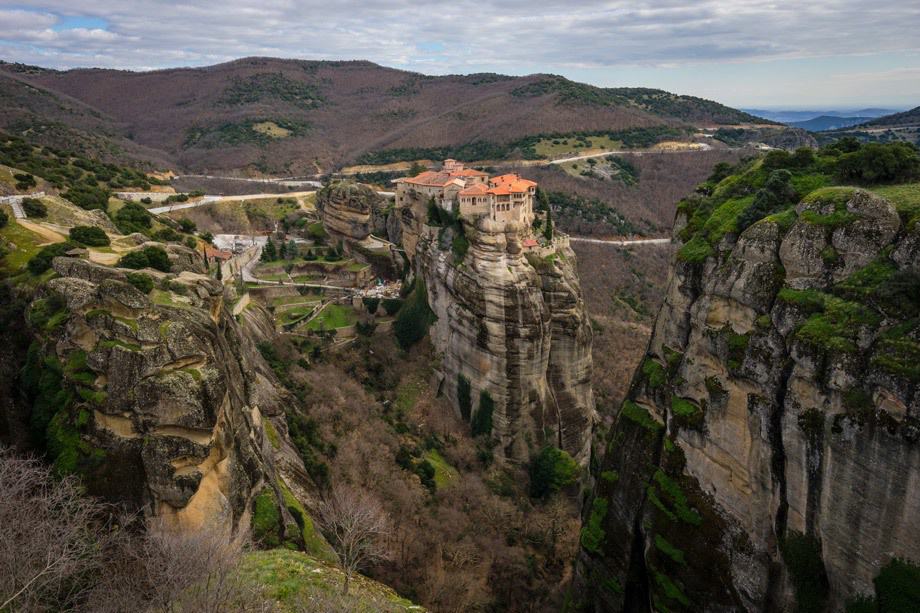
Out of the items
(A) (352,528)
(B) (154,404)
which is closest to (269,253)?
(B) (154,404)

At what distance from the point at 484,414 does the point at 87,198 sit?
2941 cm

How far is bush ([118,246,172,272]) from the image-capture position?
23.1 m

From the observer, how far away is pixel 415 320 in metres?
49.9

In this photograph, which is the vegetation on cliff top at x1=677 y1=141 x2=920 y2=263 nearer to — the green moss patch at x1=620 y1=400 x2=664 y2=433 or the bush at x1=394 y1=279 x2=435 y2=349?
the green moss patch at x1=620 y1=400 x2=664 y2=433

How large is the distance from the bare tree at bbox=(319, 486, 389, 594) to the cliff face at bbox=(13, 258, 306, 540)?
10.6 feet

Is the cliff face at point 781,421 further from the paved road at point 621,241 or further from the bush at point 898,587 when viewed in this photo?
the paved road at point 621,241

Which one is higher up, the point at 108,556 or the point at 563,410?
the point at 108,556

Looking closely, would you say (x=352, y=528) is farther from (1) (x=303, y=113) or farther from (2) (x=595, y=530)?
(1) (x=303, y=113)

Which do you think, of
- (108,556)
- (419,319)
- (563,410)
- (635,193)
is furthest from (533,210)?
(635,193)

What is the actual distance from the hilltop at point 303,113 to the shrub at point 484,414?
62.8m

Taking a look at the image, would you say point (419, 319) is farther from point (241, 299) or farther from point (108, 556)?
point (108, 556)

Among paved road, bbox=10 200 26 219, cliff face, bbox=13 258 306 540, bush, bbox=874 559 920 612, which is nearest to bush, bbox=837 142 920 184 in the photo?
bush, bbox=874 559 920 612

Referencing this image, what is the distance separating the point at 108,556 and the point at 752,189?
2401cm

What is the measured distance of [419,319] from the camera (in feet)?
163
